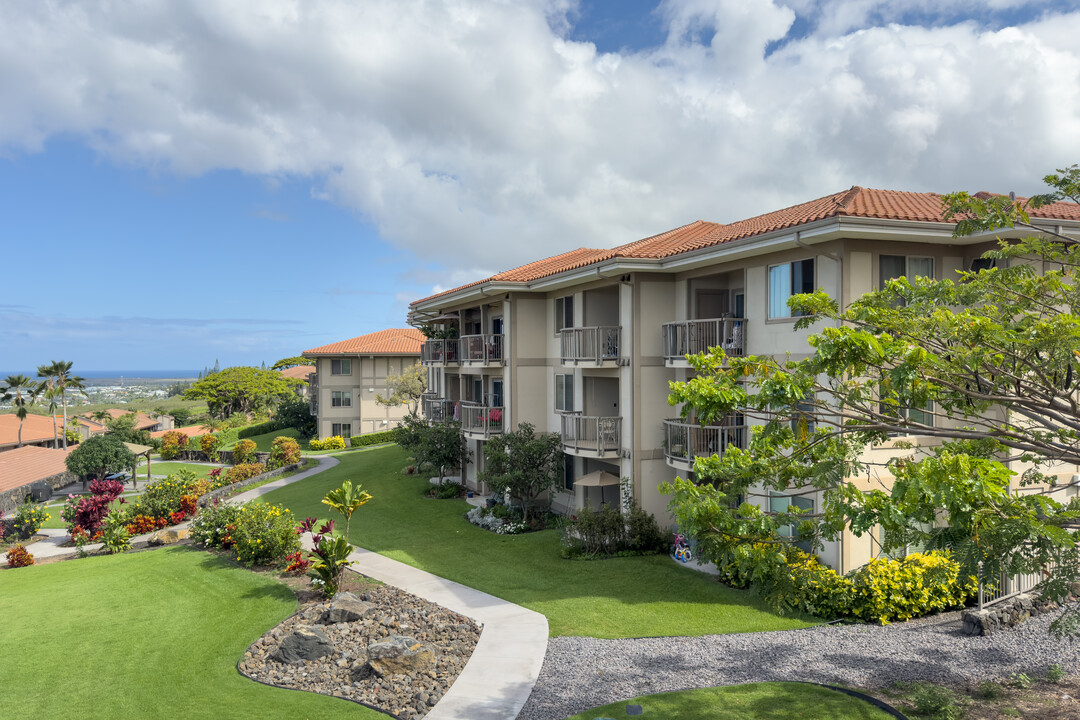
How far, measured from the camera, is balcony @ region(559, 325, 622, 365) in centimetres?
2202

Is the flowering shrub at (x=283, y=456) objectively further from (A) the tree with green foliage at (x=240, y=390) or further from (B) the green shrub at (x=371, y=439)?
(A) the tree with green foliage at (x=240, y=390)

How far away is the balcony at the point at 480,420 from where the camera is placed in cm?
2783

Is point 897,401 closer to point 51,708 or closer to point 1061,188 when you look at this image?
point 1061,188

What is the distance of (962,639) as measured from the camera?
43.2ft

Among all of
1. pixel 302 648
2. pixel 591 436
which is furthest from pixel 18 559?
pixel 591 436

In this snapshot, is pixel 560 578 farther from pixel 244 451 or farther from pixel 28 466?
pixel 244 451

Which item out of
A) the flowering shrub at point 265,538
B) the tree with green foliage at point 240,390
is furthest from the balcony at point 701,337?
the tree with green foliage at point 240,390

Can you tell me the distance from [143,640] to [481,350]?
55.9 ft

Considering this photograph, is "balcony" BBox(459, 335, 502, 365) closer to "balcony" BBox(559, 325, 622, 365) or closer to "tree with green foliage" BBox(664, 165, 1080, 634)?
"balcony" BBox(559, 325, 622, 365)

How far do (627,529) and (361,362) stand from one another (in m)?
41.4

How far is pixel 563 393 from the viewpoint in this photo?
84.8 ft

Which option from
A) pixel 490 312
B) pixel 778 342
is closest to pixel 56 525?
pixel 490 312

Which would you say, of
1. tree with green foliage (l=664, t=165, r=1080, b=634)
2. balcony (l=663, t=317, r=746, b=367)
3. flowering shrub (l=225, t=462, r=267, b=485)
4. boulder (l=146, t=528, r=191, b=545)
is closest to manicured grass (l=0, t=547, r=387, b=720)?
boulder (l=146, t=528, r=191, b=545)

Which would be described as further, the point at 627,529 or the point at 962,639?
the point at 627,529
